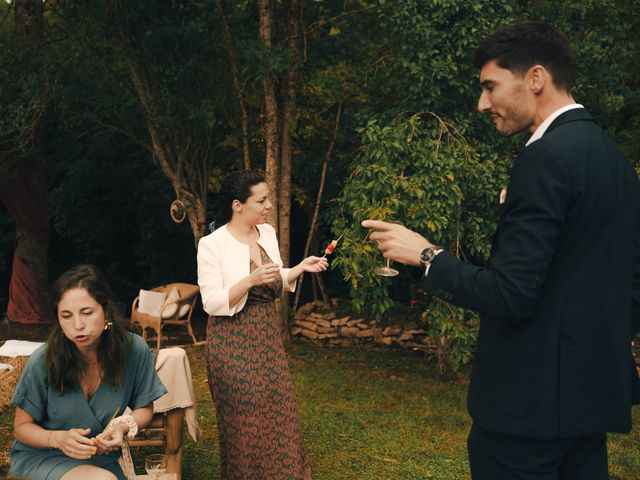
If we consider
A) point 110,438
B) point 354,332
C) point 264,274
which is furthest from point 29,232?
point 110,438

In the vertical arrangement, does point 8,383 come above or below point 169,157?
below

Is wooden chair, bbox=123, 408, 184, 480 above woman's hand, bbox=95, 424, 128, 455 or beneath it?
beneath

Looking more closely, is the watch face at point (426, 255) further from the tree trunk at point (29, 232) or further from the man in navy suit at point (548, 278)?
the tree trunk at point (29, 232)

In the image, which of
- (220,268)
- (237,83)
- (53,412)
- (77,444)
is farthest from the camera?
(237,83)

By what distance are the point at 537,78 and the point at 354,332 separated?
893cm

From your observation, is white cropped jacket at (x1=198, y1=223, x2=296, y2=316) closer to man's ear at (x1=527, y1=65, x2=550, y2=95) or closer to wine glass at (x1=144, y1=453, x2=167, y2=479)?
wine glass at (x1=144, y1=453, x2=167, y2=479)

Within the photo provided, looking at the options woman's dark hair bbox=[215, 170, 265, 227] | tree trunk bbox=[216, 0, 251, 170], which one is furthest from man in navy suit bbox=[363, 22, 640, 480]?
tree trunk bbox=[216, 0, 251, 170]

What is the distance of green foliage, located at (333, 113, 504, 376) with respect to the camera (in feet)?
20.8

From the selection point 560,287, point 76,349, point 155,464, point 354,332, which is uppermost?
point 560,287

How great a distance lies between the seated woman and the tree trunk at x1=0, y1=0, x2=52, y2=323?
31.2 feet

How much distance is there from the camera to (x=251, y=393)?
14.2 feet

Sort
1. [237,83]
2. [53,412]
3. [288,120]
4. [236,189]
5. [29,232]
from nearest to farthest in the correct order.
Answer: [53,412]
[236,189]
[288,120]
[237,83]
[29,232]

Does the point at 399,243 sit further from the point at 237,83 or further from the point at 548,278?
the point at 237,83

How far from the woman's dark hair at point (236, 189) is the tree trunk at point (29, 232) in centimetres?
823
